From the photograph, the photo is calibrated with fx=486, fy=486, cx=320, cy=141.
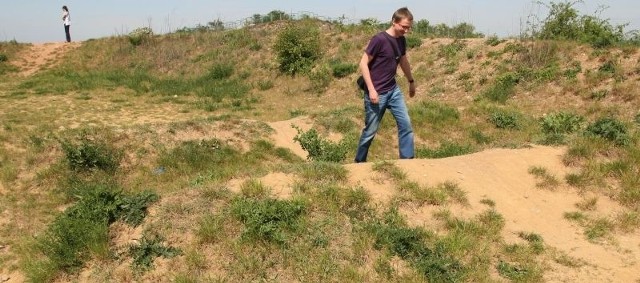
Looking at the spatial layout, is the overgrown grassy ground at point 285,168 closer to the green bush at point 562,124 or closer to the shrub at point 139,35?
the green bush at point 562,124

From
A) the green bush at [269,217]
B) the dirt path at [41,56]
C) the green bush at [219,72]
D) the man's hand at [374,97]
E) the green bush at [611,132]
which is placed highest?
the dirt path at [41,56]

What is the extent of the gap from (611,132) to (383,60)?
2.63 metres

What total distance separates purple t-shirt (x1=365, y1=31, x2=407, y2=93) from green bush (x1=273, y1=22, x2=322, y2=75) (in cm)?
1011

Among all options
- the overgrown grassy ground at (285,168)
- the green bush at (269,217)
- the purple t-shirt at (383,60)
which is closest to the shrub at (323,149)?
the overgrown grassy ground at (285,168)

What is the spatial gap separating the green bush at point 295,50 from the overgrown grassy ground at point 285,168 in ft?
0.95

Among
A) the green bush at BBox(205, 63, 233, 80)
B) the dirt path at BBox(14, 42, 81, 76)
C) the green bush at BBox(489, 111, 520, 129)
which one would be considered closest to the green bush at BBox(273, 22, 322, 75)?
the green bush at BBox(205, 63, 233, 80)

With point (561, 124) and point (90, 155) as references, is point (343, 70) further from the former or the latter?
point (90, 155)

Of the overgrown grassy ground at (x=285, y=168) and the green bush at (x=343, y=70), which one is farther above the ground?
the green bush at (x=343, y=70)

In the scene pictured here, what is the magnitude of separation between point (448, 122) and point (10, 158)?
692cm

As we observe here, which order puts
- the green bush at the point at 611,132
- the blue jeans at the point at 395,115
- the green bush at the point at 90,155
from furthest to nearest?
the green bush at the point at 90,155 → the green bush at the point at 611,132 → the blue jeans at the point at 395,115

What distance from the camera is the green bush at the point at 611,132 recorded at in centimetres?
509

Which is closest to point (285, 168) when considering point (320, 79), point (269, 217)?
point (269, 217)

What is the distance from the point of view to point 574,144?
16.7ft

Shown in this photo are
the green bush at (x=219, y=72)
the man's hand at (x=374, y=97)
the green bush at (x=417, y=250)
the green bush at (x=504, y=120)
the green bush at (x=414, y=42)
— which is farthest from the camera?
the green bush at (x=219, y=72)
